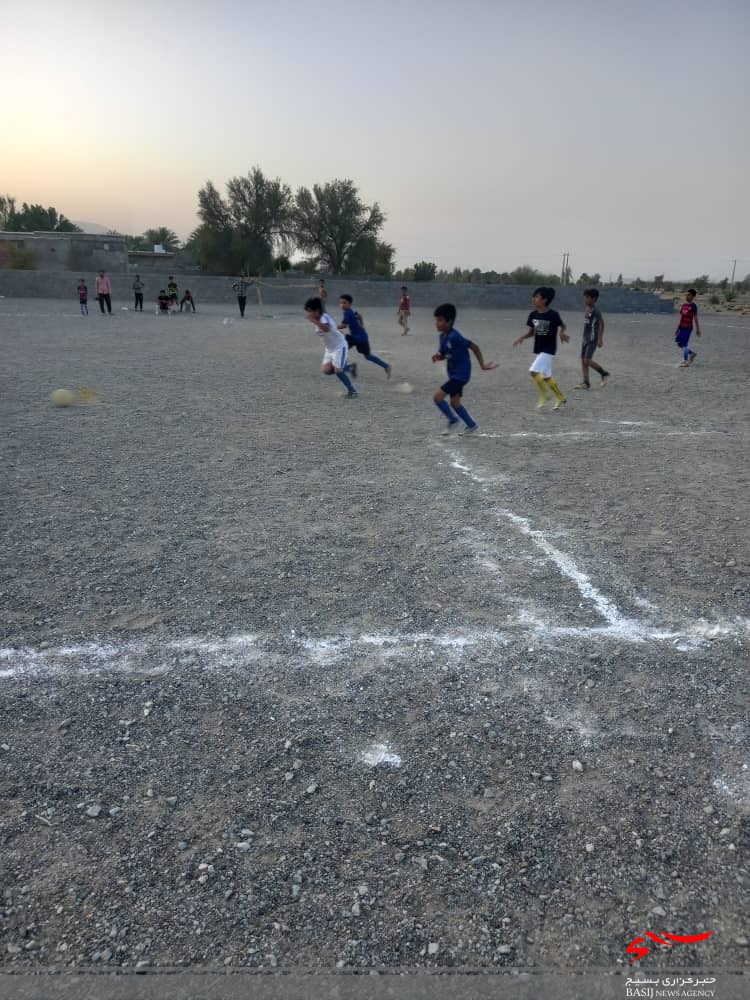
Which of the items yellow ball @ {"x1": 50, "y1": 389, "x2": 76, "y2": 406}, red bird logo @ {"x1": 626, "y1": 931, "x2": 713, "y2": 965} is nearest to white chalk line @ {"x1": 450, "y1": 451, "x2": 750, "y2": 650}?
red bird logo @ {"x1": 626, "y1": 931, "x2": 713, "y2": 965}

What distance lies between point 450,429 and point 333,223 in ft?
178

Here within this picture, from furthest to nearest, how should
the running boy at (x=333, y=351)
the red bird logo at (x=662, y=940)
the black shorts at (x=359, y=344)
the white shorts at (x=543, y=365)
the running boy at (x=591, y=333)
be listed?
1. the black shorts at (x=359, y=344)
2. the running boy at (x=591, y=333)
3. the running boy at (x=333, y=351)
4. the white shorts at (x=543, y=365)
5. the red bird logo at (x=662, y=940)

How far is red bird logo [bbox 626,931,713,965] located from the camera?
6.43ft

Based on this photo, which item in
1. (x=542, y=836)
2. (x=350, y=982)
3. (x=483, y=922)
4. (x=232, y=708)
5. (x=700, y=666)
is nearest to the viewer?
(x=350, y=982)

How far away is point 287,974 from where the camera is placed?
1.88 meters

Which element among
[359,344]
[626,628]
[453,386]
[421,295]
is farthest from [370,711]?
[421,295]

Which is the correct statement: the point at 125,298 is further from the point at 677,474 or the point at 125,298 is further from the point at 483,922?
the point at 483,922

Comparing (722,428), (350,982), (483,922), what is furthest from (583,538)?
(722,428)

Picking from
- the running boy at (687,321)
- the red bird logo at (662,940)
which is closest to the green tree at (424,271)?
the running boy at (687,321)

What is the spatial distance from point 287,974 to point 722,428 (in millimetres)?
8738

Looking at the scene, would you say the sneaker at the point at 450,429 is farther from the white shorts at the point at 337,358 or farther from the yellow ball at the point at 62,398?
the yellow ball at the point at 62,398

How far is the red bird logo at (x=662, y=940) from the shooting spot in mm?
1960

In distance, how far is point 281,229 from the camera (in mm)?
57719

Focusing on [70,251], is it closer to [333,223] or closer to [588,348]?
[333,223]
